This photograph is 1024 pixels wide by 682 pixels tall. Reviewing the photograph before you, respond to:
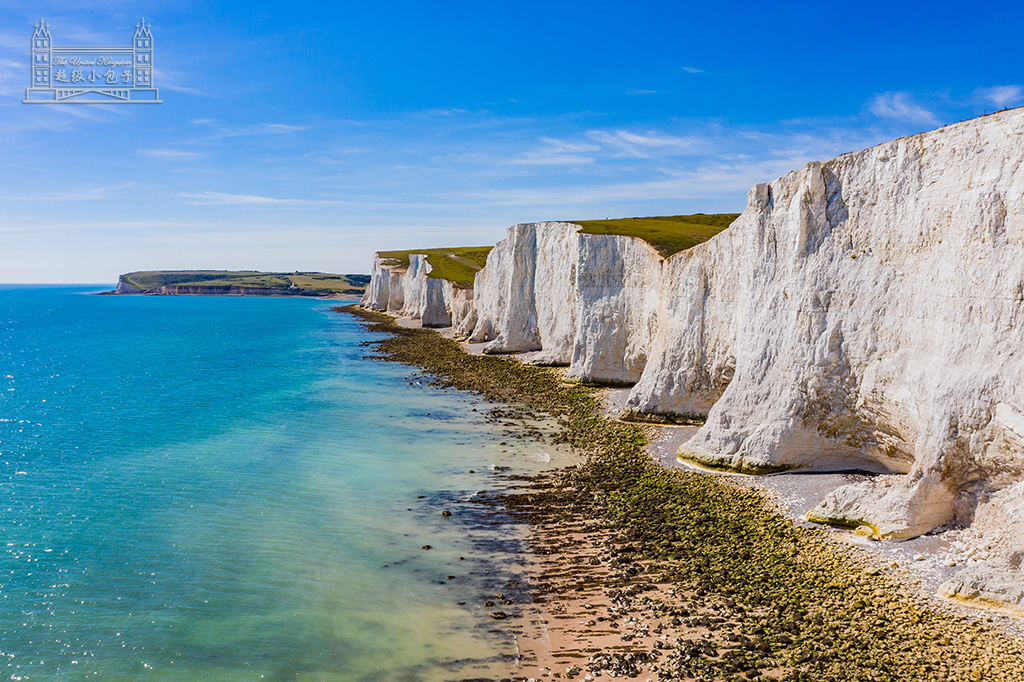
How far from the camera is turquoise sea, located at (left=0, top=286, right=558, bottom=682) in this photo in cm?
1063

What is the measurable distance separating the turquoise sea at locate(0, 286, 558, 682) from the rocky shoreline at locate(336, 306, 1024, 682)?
4.28 ft

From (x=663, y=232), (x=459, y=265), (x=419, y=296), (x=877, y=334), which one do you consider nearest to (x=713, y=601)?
(x=877, y=334)

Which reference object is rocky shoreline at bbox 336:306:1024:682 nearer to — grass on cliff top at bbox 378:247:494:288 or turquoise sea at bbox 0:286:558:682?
turquoise sea at bbox 0:286:558:682

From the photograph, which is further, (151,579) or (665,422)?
(665,422)

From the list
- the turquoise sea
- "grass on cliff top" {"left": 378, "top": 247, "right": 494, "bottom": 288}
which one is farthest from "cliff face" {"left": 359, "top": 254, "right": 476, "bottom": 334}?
the turquoise sea

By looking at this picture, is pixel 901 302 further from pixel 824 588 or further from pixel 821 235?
pixel 824 588

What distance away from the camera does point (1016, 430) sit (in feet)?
36.6

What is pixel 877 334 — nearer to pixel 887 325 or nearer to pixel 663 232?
pixel 887 325

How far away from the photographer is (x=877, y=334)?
15367mm

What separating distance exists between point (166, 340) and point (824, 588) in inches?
3107

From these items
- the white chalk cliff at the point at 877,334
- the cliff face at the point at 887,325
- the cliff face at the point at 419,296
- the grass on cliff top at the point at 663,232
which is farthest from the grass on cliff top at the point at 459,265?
the cliff face at the point at 887,325

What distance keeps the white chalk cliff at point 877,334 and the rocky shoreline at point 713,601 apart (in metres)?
1.31

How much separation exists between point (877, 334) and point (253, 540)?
17126mm

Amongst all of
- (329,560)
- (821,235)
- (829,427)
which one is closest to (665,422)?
(829,427)
